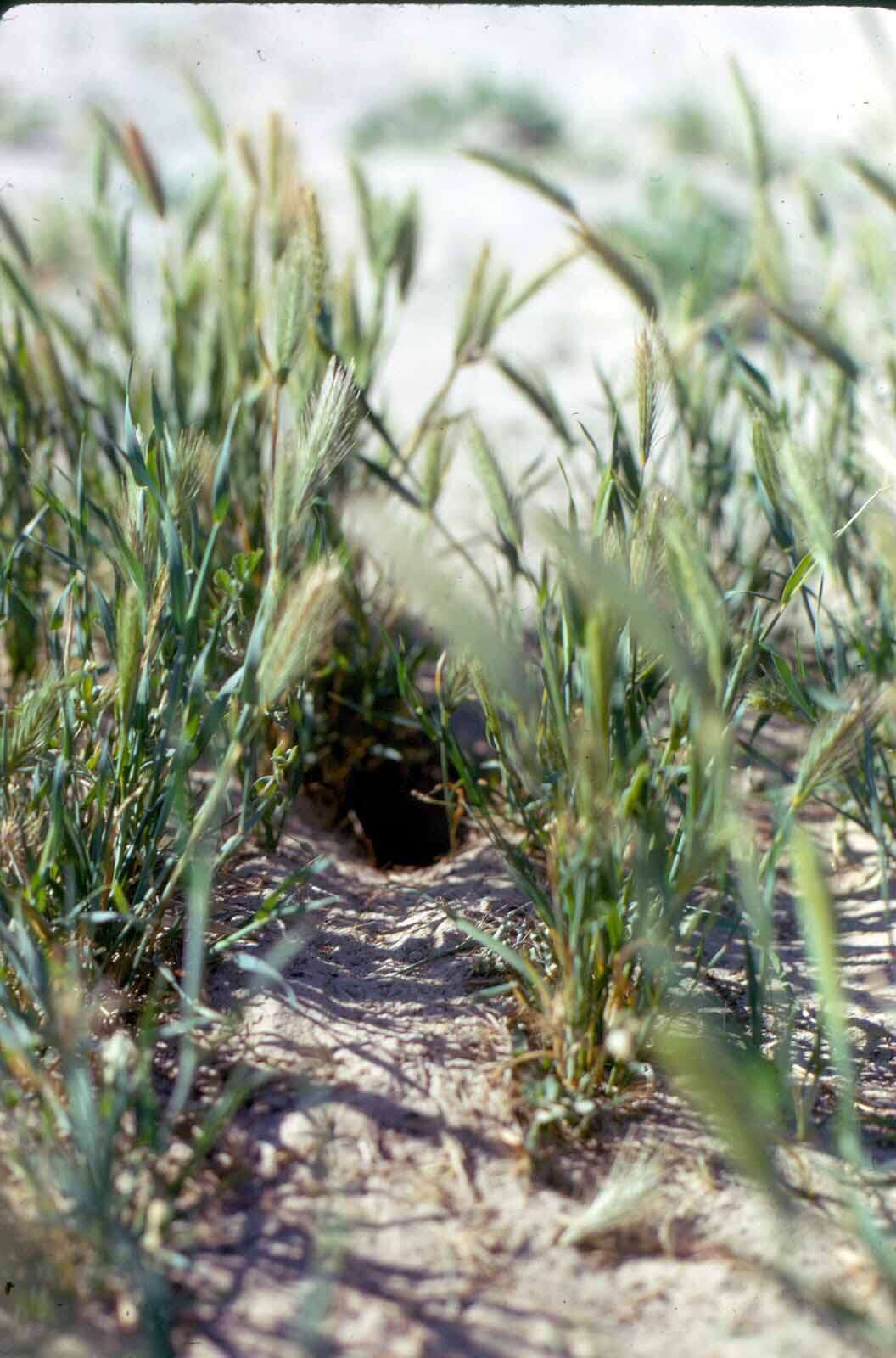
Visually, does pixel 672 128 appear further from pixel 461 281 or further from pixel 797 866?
pixel 797 866

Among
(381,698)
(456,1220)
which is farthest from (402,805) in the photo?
(456,1220)

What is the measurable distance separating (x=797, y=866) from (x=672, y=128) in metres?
4.38

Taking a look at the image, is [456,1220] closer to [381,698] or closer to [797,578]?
[797,578]

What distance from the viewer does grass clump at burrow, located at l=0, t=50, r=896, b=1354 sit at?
93 centimetres

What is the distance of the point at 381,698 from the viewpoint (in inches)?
71.2

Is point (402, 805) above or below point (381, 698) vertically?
below

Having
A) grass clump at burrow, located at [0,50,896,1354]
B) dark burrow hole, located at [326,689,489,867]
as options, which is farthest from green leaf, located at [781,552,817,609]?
dark burrow hole, located at [326,689,489,867]

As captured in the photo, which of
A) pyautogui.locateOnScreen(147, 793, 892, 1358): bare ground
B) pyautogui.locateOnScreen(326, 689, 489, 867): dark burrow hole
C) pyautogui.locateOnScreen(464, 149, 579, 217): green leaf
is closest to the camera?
pyautogui.locateOnScreen(147, 793, 892, 1358): bare ground

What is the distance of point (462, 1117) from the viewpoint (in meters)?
1.13

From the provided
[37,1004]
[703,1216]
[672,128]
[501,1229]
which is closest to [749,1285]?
[703,1216]

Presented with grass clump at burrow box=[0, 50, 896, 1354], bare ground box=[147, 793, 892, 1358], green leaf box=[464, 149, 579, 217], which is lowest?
bare ground box=[147, 793, 892, 1358]

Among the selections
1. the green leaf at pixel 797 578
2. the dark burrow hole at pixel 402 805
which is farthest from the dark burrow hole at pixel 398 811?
the green leaf at pixel 797 578

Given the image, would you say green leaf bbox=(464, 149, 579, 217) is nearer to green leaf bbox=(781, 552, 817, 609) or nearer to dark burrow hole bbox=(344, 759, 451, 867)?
green leaf bbox=(781, 552, 817, 609)

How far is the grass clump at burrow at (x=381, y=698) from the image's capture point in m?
0.93
